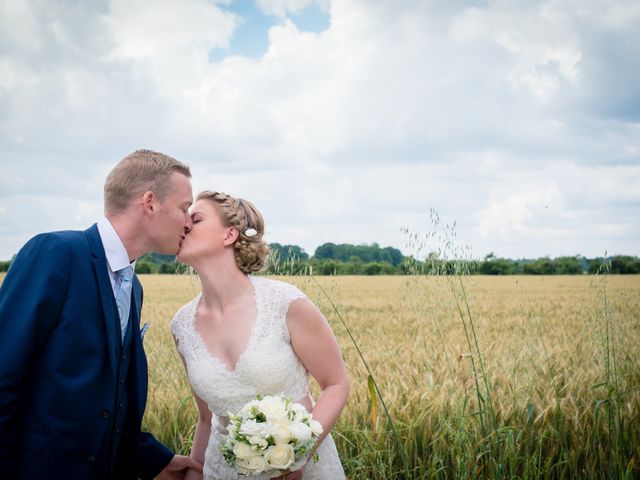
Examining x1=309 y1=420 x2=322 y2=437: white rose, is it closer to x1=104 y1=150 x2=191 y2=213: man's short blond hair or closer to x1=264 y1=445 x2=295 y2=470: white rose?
x1=264 y1=445 x2=295 y2=470: white rose

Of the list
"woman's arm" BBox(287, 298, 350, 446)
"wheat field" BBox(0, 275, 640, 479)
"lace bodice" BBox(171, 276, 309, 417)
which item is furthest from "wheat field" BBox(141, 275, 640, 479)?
"lace bodice" BBox(171, 276, 309, 417)

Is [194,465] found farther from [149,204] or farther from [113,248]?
[149,204]

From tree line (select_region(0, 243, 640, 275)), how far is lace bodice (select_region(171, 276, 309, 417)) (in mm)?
693

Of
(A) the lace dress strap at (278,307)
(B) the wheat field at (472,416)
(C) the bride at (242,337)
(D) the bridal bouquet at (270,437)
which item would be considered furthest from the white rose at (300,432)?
(B) the wheat field at (472,416)

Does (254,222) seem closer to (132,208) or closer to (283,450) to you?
(132,208)

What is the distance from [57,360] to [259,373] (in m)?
0.94

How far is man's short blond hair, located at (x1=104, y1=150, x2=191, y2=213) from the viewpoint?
283 cm

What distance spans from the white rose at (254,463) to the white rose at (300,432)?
0.52ft

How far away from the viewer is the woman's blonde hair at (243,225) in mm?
3104

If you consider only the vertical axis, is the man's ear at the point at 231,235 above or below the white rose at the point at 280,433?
above

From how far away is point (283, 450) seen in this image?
2229 millimetres

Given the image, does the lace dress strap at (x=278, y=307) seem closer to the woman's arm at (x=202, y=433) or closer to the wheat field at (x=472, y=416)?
the wheat field at (x=472, y=416)

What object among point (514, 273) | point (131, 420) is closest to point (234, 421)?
point (131, 420)

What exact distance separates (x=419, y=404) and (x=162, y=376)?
2694mm
